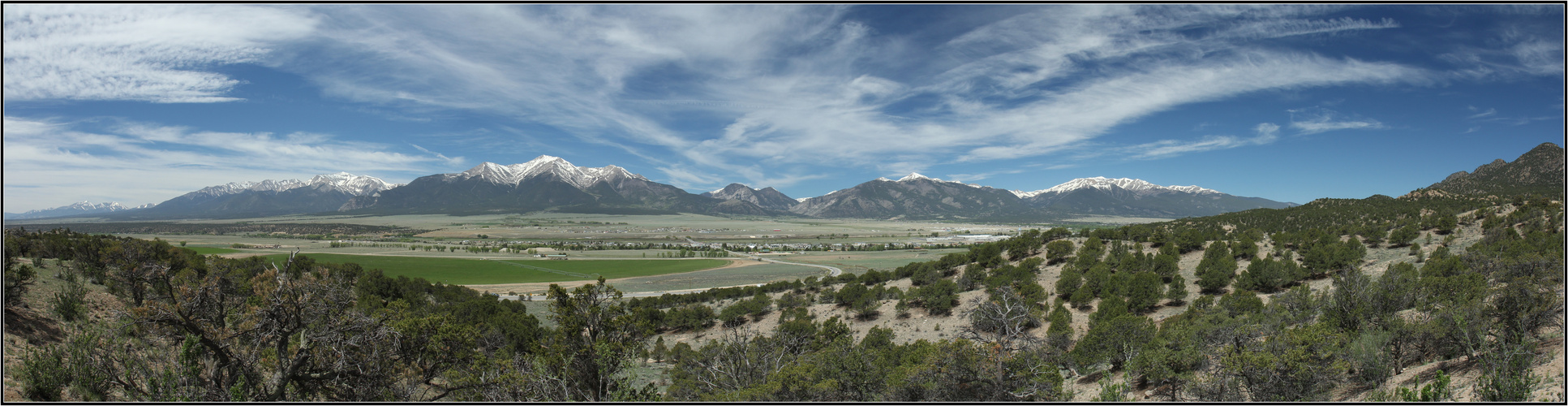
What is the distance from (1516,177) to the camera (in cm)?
6019

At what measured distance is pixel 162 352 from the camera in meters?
14.0

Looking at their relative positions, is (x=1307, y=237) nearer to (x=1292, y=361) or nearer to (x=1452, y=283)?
(x=1452, y=283)

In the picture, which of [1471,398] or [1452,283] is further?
[1452,283]

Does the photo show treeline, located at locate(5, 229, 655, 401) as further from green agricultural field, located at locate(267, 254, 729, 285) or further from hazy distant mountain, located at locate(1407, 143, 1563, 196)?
hazy distant mountain, located at locate(1407, 143, 1563, 196)

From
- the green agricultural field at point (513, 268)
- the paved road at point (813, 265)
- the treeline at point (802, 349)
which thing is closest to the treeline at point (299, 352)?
the treeline at point (802, 349)

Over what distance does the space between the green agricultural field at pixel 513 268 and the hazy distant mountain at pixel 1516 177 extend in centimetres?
8853

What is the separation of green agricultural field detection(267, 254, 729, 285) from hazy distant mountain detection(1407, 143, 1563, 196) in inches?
3485

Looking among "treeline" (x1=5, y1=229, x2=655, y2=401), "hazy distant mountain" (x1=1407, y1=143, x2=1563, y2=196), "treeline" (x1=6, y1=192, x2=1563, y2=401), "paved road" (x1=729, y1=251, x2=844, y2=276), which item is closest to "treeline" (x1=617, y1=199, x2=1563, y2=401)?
"treeline" (x1=6, y1=192, x2=1563, y2=401)

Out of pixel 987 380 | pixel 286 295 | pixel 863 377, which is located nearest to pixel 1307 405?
pixel 987 380

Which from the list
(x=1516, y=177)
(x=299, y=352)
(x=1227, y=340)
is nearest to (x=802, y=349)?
(x=1227, y=340)

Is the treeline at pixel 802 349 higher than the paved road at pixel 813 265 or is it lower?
higher

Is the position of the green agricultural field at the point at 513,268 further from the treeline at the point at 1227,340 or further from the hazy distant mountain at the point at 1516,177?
the hazy distant mountain at the point at 1516,177

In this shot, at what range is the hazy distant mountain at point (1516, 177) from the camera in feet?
176

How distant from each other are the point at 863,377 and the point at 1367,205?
67.2m
